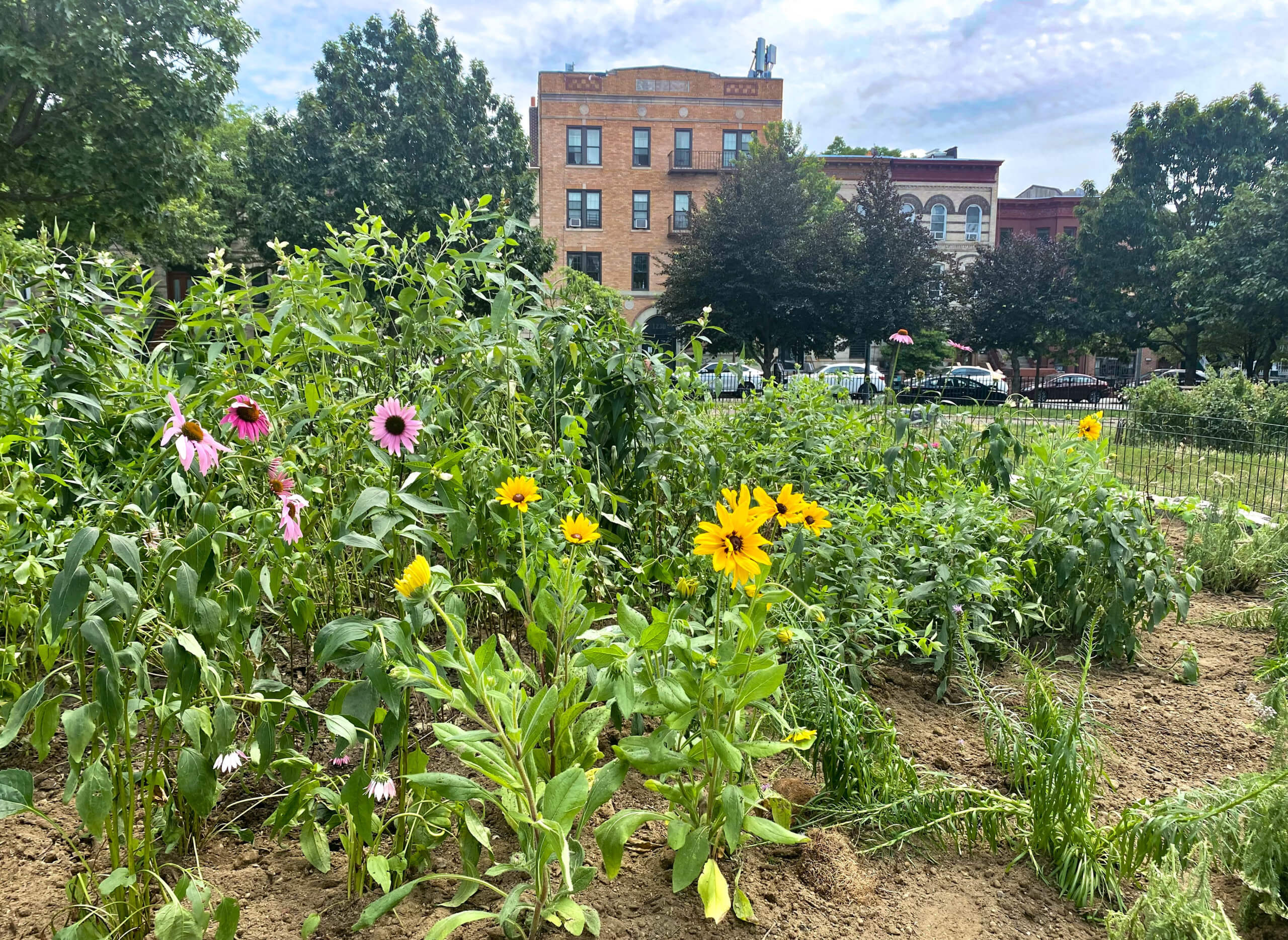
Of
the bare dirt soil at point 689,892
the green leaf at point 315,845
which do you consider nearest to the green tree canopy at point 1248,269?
the bare dirt soil at point 689,892

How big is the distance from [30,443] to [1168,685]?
3.43m

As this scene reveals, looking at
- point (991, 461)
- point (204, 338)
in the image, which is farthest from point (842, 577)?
point (204, 338)

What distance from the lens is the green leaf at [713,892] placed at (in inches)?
51.5

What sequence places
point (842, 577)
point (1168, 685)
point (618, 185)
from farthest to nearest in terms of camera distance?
point (618, 185), point (1168, 685), point (842, 577)

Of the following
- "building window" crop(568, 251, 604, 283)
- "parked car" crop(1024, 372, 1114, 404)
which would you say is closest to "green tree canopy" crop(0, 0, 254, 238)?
"building window" crop(568, 251, 604, 283)

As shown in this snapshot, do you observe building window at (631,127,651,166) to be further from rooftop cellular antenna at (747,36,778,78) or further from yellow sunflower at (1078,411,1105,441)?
yellow sunflower at (1078,411,1105,441)

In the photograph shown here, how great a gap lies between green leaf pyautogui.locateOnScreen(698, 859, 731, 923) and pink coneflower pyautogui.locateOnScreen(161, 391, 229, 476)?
3.46 feet

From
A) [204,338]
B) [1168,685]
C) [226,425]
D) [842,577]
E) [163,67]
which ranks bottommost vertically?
[1168,685]

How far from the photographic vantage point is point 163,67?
429 inches

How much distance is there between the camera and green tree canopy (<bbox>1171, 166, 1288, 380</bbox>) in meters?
18.8

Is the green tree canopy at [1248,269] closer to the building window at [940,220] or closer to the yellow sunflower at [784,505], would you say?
the building window at [940,220]

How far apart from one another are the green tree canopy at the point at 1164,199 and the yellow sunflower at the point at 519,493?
26.9 meters

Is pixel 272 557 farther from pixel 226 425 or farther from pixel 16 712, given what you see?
pixel 16 712

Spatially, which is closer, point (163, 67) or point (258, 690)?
point (258, 690)
